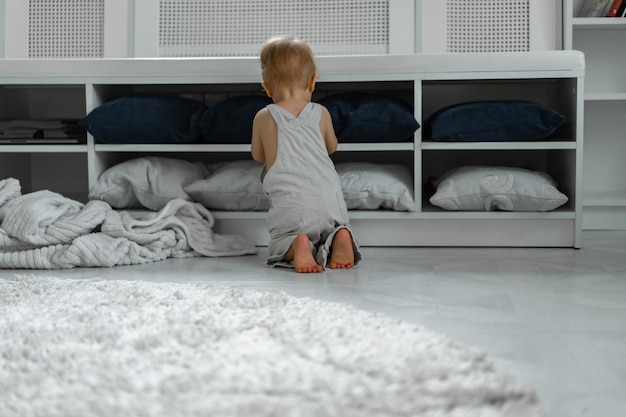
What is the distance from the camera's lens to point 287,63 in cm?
223

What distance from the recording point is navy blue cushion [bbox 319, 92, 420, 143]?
2.45 metres

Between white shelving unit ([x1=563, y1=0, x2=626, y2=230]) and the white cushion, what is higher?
white shelving unit ([x1=563, y1=0, x2=626, y2=230])

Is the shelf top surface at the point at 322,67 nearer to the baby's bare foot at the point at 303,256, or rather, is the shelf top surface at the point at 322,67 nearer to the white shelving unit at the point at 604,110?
the baby's bare foot at the point at 303,256

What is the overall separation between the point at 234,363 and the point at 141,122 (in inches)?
61.7

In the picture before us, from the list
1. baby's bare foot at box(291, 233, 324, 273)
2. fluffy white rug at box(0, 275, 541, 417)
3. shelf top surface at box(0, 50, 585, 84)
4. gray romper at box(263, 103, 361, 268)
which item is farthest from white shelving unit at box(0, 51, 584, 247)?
fluffy white rug at box(0, 275, 541, 417)

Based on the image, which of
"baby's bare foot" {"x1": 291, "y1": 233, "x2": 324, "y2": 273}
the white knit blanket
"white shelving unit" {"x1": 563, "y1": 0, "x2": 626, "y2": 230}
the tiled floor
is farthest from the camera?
"white shelving unit" {"x1": 563, "y1": 0, "x2": 626, "y2": 230}

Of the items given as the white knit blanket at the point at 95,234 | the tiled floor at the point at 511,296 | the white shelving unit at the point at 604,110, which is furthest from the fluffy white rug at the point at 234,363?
the white shelving unit at the point at 604,110

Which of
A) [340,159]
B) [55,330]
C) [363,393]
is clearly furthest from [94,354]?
[340,159]

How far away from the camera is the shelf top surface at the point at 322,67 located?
8.16ft

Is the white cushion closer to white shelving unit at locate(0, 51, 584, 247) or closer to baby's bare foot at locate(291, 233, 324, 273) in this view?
white shelving unit at locate(0, 51, 584, 247)

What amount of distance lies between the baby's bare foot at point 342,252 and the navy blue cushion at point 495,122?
0.57m

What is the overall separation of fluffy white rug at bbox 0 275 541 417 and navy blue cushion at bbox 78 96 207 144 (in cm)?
106

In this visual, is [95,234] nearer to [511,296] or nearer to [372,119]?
[372,119]

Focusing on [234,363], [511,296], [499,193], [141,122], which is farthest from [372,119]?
[234,363]
